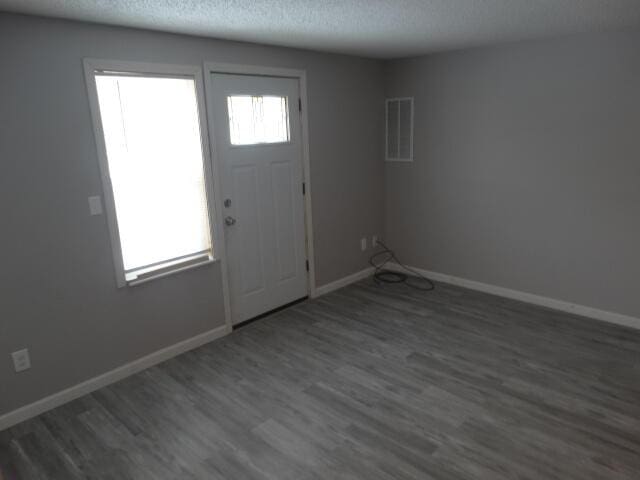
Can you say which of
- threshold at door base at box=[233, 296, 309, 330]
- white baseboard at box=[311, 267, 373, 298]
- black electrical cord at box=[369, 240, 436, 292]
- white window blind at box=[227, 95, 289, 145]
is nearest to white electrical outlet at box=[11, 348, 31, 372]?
threshold at door base at box=[233, 296, 309, 330]

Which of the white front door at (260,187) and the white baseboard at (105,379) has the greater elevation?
the white front door at (260,187)

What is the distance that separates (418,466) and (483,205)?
8.62 feet

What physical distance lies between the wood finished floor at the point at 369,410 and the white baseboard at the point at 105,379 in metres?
0.06

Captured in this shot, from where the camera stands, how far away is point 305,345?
10.8ft

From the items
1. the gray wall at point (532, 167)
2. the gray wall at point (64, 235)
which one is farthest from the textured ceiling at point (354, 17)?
the gray wall at point (532, 167)

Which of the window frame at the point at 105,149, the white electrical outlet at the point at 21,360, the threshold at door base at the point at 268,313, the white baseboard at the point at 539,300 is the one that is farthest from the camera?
the threshold at door base at the point at 268,313

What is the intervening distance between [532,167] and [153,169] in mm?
2989

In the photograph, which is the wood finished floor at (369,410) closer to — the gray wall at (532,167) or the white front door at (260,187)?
Answer: the white front door at (260,187)

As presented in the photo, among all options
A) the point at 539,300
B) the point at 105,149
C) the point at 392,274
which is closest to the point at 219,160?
the point at 105,149

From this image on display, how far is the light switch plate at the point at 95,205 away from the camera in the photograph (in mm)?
2648

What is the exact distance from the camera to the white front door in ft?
10.9

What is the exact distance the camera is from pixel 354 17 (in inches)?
98.7

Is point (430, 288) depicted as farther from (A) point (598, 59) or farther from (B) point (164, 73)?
(B) point (164, 73)

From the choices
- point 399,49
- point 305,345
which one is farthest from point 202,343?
point 399,49
